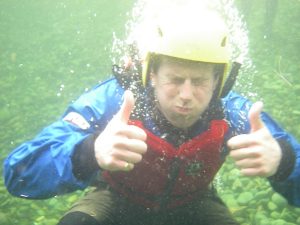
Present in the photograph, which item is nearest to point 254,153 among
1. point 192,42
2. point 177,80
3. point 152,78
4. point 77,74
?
point 177,80

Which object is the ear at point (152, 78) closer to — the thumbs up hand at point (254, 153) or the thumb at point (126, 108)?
the thumb at point (126, 108)

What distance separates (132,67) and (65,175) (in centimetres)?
96

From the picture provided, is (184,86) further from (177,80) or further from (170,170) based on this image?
(170,170)

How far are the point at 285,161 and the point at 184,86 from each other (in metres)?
0.75

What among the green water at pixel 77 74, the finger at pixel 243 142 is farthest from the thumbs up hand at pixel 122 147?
the green water at pixel 77 74

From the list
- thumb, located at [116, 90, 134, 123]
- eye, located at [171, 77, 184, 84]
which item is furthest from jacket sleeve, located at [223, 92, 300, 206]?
thumb, located at [116, 90, 134, 123]

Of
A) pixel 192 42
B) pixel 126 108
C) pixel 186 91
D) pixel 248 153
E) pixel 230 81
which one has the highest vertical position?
pixel 192 42

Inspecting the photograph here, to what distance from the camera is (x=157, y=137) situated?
255 centimetres

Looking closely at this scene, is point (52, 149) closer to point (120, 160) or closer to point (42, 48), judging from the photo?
point (120, 160)

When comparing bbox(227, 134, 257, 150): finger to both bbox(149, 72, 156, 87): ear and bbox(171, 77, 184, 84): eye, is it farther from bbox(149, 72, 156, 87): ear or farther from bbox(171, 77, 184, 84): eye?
bbox(149, 72, 156, 87): ear

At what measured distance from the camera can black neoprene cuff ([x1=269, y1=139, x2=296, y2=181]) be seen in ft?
7.44

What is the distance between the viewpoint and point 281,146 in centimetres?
231

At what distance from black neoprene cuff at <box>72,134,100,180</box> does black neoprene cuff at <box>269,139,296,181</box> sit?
109 cm

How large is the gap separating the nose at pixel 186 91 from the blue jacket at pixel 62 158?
507 mm
